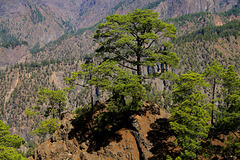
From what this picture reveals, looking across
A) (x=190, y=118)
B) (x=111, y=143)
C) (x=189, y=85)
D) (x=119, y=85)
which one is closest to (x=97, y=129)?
A: (x=111, y=143)

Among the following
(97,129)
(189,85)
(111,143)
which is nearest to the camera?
(189,85)

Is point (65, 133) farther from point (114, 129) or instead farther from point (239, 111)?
point (239, 111)

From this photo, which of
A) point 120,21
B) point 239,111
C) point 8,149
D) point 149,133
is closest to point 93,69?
point 120,21

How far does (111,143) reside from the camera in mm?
25781

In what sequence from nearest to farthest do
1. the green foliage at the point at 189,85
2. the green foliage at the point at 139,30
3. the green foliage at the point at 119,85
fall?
1. the green foliage at the point at 189,85
2. the green foliage at the point at 119,85
3. the green foliage at the point at 139,30

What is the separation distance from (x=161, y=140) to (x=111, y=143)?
6.43 metres

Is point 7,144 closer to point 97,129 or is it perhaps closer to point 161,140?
point 97,129

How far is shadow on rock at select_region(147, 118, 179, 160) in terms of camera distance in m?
23.5

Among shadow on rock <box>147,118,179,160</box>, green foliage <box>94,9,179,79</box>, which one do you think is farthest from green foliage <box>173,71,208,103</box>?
shadow on rock <box>147,118,179,160</box>

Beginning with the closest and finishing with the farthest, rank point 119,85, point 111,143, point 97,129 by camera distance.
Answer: point 119,85
point 111,143
point 97,129

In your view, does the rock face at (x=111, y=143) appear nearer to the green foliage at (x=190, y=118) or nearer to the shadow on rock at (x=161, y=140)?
the shadow on rock at (x=161, y=140)

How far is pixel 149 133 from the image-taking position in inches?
1045

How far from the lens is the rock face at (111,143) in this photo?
24828mm

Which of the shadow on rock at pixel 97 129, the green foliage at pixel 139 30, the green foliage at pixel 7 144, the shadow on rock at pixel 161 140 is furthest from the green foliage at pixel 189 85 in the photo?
the green foliage at pixel 7 144
